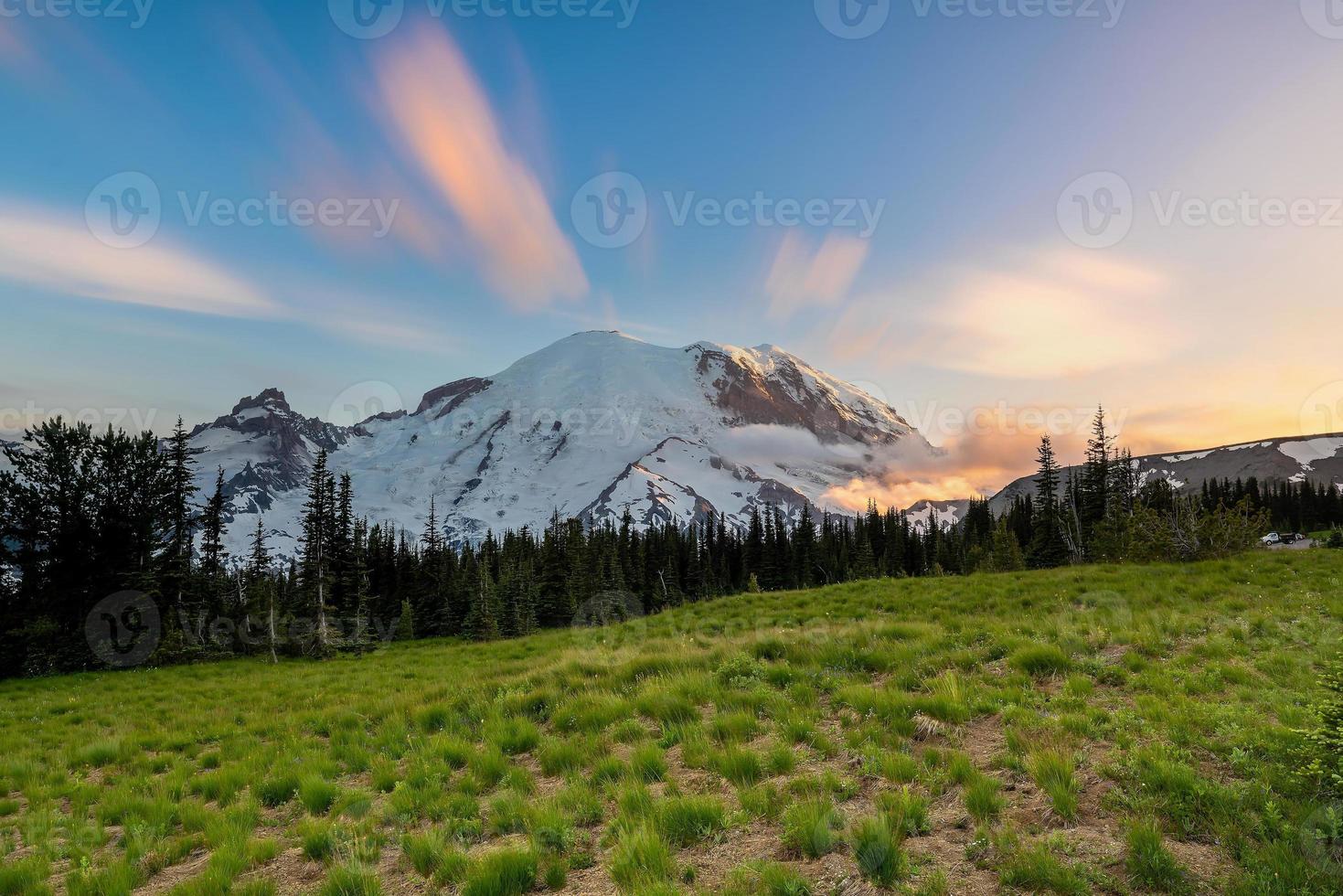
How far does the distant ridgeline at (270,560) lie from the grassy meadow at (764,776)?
2219 cm

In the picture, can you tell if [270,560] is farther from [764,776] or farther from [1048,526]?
[1048,526]

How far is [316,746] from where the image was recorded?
11.2 meters

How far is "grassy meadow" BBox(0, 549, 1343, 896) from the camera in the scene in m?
5.32

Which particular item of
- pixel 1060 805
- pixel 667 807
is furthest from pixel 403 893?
pixel 1060 805

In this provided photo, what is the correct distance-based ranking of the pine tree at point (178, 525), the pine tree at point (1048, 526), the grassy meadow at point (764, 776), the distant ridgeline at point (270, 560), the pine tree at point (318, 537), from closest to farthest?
the grassy meadow at point (764, 776) < the distant ridgeline at point (270, 560) < the pine tree at point (178, 525) < the pine tree at point (318, 537) < the pine tree at point (1048, 526)

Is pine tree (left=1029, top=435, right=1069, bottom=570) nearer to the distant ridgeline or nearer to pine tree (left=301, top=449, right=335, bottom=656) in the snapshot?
the distant ridgeline

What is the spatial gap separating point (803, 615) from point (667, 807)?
17509 millimetres

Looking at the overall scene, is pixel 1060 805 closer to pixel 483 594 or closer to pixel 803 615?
pixel 803 615

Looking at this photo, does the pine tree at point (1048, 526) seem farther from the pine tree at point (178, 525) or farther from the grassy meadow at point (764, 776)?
the pine tree at point (178, 525)

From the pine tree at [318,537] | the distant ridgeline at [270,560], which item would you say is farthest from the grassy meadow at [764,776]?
the pine tree at [318,537]

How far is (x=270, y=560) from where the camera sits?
192 ft

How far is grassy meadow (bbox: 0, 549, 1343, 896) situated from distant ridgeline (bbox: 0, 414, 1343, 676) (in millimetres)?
22188

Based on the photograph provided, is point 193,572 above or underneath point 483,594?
above

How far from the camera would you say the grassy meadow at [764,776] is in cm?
532
